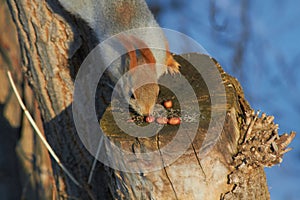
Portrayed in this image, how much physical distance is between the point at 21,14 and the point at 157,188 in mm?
954

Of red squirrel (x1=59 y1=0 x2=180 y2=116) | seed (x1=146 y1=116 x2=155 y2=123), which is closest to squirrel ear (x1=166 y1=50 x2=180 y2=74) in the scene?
red squirrel (x1=59 y1=0 x2=180 y2=116)

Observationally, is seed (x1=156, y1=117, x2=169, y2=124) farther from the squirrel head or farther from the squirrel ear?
the squirrel ear

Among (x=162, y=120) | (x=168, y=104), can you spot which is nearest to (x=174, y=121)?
(x=162, y=120)

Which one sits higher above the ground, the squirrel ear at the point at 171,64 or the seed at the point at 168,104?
the squirrel ear at the point at 171,64

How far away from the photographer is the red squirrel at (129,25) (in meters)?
1.92

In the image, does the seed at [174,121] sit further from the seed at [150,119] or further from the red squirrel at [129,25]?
the red squirrel at [129,25]

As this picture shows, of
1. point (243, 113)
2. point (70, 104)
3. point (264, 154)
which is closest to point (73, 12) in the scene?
point (70, 104)

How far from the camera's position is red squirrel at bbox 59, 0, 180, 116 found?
192cm

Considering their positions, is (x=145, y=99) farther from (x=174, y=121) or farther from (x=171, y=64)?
(x=171, y=64)

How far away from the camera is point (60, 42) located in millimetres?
2049

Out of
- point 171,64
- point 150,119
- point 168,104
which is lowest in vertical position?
point 150,119

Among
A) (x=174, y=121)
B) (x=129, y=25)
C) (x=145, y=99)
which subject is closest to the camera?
(x=174, y=121)

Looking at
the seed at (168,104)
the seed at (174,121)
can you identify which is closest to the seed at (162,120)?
the seed at (174,121)

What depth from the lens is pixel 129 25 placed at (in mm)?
2148
